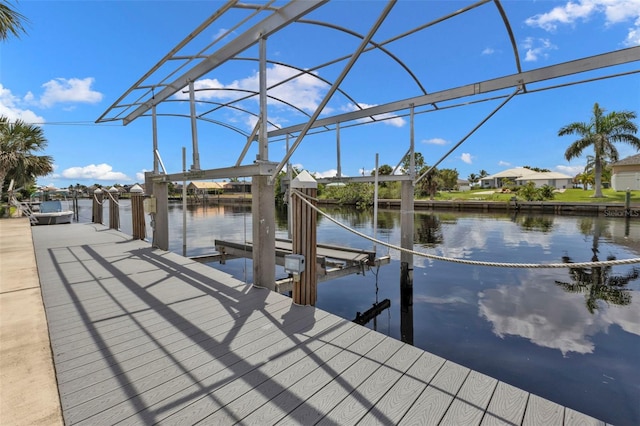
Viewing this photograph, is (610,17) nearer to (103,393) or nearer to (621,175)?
(103,393)

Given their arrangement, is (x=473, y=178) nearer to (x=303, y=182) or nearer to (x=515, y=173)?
(x=515, y=173)

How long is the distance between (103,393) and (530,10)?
7.24m

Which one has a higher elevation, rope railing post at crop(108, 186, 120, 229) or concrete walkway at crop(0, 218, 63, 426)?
rope railing post at crop(108, 186, 120, 229)

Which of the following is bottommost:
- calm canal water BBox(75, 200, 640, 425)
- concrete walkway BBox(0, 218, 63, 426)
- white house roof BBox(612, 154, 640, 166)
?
calm canal water BBox(75, 200, 640, 425)

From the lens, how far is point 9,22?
6.93 meters

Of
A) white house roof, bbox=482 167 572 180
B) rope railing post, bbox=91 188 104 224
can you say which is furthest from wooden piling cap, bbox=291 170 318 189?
white house roof, bbox=482 167 572 180

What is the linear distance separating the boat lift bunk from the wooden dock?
9.37 ft

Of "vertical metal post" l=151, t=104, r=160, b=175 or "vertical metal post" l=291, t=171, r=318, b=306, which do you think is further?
"vertical metal post" l=151, t=104, r=160, b=175

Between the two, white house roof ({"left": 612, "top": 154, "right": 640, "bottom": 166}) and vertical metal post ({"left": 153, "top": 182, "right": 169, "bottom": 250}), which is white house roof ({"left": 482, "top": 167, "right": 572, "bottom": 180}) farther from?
vertical metal post ({"left": 153, "top": 182, "right": 169, "bottom": 250})

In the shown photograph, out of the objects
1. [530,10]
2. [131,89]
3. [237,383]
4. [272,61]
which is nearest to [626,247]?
[530,10]

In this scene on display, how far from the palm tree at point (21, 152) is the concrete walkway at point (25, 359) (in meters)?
14.8

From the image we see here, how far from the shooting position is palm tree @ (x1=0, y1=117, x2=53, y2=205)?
1530cm

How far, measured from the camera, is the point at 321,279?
670 cm

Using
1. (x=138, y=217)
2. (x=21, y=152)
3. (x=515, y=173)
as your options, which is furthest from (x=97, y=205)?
(x=515, y=173)
